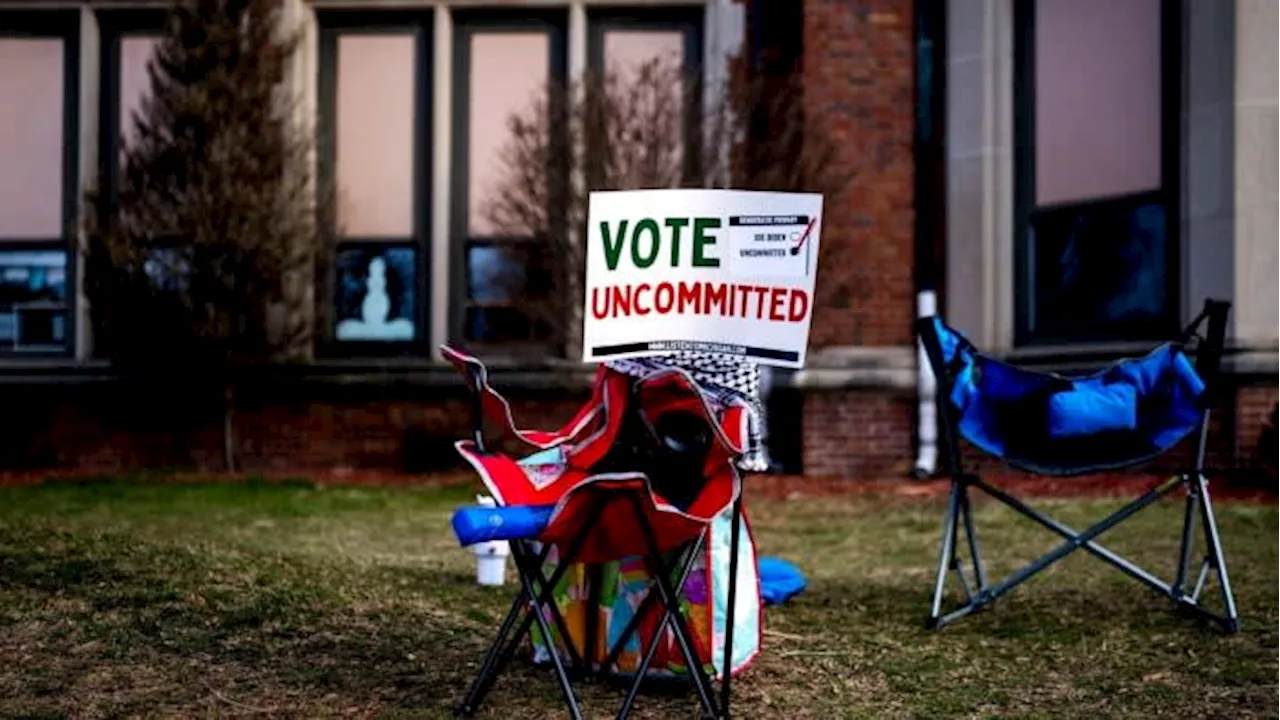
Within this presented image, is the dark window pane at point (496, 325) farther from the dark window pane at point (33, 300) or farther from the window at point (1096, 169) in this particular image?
the window at point (1096, 169)

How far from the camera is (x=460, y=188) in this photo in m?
13.2

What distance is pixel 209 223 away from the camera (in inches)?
472

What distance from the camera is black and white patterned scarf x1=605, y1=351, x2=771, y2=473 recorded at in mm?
4324

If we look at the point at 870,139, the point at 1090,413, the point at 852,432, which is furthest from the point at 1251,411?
the point at 1090,413

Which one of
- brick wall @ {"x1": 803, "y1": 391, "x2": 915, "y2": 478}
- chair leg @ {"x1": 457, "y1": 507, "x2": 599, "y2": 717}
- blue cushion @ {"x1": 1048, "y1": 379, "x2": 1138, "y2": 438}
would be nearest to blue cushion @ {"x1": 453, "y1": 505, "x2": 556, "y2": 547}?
chair leg @ {"x1": 457, "y1": 507, "x2": 599, "y2": 717}

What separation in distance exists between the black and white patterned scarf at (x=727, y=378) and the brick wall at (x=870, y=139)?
7.50 m

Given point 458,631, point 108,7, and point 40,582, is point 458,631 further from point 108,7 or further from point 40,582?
point 108,7

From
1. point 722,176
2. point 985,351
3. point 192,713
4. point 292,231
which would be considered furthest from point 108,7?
point 192,713

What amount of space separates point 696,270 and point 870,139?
7.95m

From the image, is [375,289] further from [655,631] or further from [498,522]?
[498,522]

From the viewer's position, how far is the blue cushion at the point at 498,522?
393cm

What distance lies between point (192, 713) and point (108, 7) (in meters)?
10.3

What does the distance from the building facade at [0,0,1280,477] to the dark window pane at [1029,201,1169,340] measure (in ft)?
0.07

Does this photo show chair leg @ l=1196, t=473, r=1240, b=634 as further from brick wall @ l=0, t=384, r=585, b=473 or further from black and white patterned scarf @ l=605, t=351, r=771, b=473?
brick wall @ l=0, t=384, r=585, b=473
